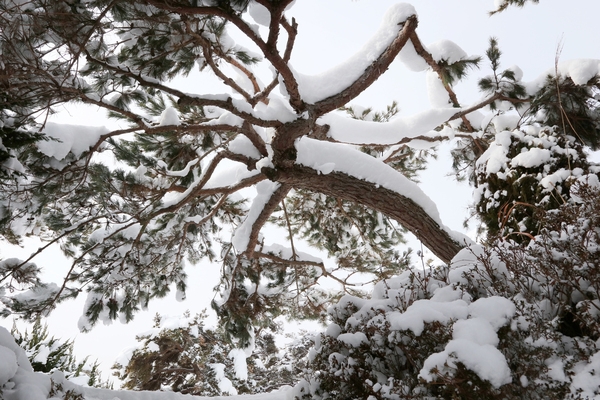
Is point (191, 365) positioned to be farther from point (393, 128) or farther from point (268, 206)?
point (393, 128)

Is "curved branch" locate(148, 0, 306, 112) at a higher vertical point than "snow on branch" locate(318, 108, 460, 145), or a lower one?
lower

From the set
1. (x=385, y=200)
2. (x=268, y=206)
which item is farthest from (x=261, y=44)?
(x=385, y=200)

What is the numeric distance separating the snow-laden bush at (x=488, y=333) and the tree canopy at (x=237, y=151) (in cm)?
3

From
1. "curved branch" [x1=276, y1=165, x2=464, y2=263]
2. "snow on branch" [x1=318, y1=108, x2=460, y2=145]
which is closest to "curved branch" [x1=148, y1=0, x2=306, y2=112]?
"curved branch" [x1=276, y1=165, x2=464, y2=263]

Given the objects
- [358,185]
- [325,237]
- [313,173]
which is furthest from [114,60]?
[325,237]

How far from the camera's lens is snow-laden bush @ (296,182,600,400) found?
50.2 inches

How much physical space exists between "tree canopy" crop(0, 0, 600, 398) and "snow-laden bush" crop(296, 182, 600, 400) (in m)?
0.03

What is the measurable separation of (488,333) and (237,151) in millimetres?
2974

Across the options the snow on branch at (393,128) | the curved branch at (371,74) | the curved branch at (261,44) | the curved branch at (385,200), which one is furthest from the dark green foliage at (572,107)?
the curved branch at (261,44)

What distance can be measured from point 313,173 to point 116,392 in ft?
9.18

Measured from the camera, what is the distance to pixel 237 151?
3791 millimetres

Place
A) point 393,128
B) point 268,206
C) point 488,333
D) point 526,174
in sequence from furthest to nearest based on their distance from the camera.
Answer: point 393,128
point 268,206
point 526,174
point 488,333

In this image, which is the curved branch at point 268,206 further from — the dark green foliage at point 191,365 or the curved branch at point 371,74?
the dark green foliage at point 191,365

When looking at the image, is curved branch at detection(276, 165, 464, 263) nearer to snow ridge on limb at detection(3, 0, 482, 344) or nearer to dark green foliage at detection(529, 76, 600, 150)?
snow ridge on limb at detection(3, 0, 482, 344)
